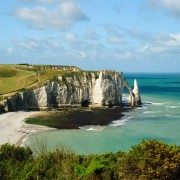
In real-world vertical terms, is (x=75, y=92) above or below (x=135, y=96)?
above

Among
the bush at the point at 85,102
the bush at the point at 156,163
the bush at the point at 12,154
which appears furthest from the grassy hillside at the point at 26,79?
the bush at the point at 156,163

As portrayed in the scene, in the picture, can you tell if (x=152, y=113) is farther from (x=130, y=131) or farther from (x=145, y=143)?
(x=145, y=143)

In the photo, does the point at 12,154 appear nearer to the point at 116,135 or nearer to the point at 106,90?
the point at 116,135

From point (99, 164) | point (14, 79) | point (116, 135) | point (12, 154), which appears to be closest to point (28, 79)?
point (14, 79)

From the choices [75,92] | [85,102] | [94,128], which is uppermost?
[75,92]

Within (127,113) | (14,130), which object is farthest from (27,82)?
(14,130)

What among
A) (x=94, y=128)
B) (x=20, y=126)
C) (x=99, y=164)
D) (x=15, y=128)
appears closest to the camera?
(x=99, y=164)

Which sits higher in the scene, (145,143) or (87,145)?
(145,143)
